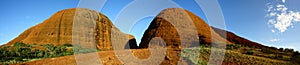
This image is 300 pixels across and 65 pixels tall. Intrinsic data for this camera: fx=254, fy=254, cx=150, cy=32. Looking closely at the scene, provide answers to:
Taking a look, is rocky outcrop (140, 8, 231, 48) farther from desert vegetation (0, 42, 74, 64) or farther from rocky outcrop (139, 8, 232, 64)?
desert vegetation (0, 42, 74, 64)

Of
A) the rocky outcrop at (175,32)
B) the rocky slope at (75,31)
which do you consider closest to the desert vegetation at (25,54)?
the rocky outcrop at (175,32)

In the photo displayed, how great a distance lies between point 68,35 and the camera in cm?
5188

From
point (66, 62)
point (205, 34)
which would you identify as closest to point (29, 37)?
point (205, 34)

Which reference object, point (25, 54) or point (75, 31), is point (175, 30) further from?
point (75, 31)

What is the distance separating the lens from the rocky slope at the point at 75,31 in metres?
49.1

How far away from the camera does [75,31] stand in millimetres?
50250

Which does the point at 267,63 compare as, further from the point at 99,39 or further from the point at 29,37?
the point at 29,37

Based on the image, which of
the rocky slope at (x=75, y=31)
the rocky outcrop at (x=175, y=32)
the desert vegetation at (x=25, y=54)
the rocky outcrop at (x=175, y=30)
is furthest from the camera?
the rocky slope at (x=75, y=31)

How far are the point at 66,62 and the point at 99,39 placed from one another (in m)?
36.1

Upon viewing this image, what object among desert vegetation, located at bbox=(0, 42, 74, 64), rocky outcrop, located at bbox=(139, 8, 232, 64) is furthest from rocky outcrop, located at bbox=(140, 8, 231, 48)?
desert vegetation, located at bbox=(0, 42, 74, 64)

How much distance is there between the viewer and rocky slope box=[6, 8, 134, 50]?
161 ft

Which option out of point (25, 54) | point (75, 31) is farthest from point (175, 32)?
point (75, 31)

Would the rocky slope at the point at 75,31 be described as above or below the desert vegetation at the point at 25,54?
above

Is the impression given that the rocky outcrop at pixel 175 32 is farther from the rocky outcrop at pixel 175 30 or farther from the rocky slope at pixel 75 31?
the rocky slope at pixel 75 31
